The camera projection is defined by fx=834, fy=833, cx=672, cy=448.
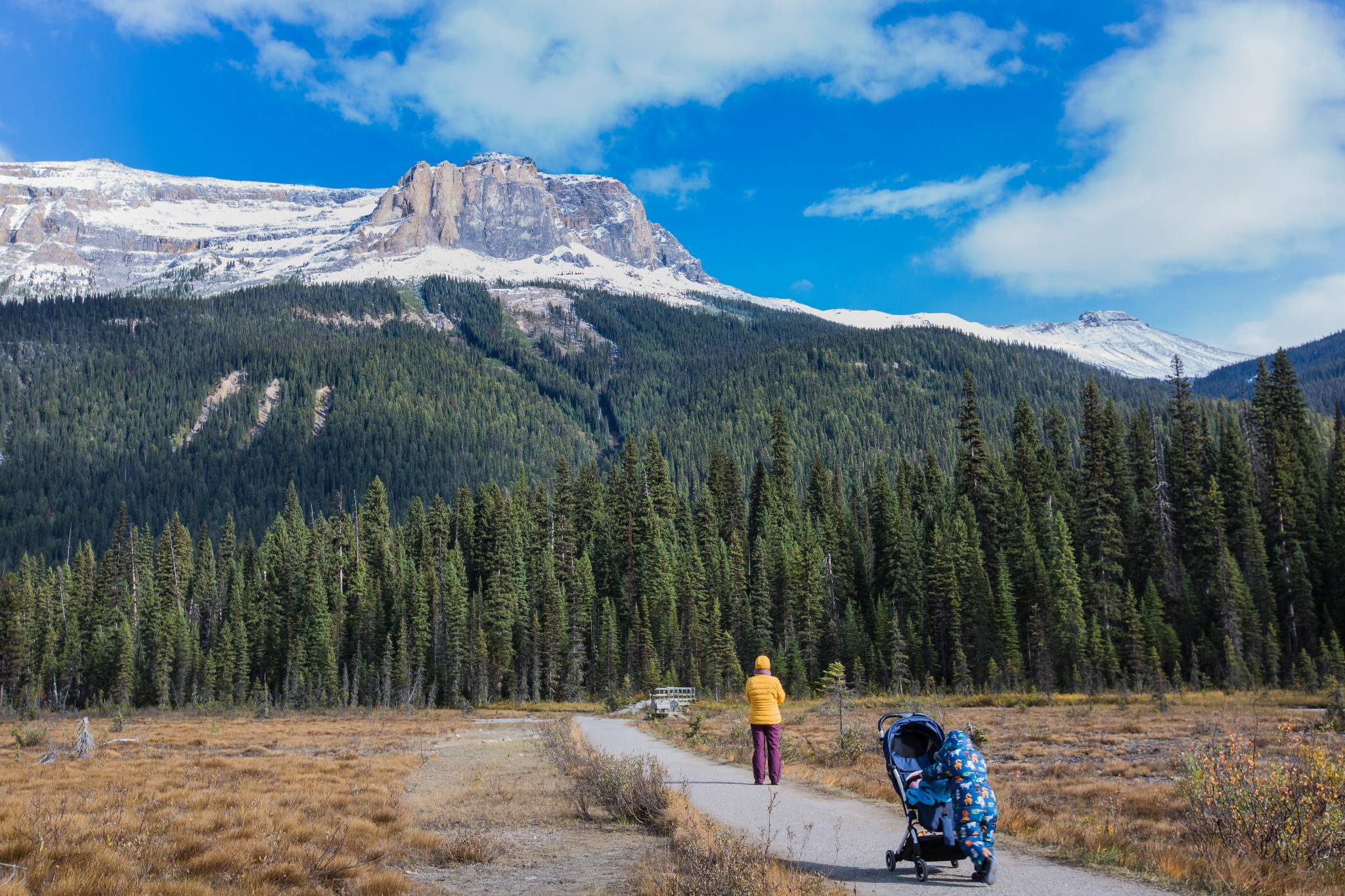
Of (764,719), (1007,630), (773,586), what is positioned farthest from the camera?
(773,586)

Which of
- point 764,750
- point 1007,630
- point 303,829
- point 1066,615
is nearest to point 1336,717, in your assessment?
point 764,750

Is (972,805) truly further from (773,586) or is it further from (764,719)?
(773,586)

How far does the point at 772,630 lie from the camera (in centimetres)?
7331

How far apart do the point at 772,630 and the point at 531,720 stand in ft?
91.5

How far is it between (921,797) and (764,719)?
6787mm

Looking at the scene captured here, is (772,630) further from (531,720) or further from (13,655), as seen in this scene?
(13,655)

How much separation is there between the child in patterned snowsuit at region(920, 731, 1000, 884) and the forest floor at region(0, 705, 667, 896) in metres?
3.45

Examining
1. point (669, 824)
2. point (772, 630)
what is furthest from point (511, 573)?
point (669, 824)

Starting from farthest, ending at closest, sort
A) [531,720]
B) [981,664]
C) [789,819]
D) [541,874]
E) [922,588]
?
[922,588]
[981,664]
[531,720]
[789,819]
[541,874]

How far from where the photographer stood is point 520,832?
13172mm

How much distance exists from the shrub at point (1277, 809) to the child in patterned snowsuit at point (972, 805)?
8.13ft

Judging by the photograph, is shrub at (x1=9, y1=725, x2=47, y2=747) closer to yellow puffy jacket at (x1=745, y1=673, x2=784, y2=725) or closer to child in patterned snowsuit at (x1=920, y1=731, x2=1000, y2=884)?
yellow puffy jacket at (x1=745, y1=673, x2=784, y2=725)

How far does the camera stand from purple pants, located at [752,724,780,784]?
49.4ft

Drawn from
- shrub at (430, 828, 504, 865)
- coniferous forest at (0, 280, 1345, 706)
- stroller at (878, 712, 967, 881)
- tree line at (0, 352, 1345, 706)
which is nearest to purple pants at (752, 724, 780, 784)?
shrub at (430, 828, 504, 865)
